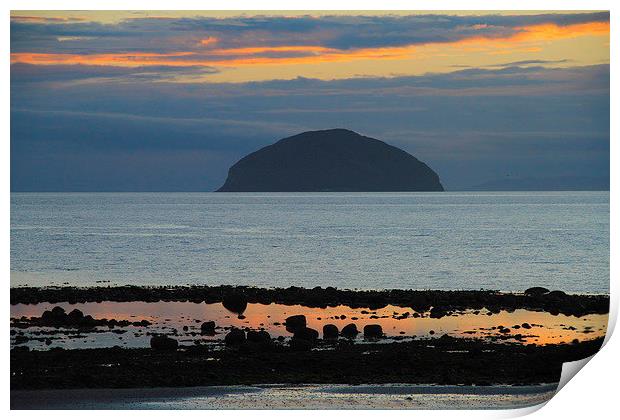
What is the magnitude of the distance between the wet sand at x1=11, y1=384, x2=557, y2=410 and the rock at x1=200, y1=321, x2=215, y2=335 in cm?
278

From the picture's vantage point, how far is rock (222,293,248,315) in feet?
45.5

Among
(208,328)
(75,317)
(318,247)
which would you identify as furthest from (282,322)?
(318,247)

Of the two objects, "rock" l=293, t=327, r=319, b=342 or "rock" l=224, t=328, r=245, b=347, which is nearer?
"rock" l=224, t=328, r=245, b=347

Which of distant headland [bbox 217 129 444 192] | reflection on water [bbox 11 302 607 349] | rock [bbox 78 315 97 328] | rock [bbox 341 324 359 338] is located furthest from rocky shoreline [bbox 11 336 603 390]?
distant headland [bbox 217 129 444 192]

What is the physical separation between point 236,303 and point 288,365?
4.52 m

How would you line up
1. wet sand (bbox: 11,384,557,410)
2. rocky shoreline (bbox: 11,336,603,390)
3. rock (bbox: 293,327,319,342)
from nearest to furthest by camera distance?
wet sand (bbox: 11,384,557,410) < rocky shoreline (bbox: 11,336,603,390) < rock (bbox: 293,327,319,342)

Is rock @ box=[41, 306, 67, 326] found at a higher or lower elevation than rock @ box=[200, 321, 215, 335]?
higher

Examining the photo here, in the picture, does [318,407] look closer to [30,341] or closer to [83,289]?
[30,341]

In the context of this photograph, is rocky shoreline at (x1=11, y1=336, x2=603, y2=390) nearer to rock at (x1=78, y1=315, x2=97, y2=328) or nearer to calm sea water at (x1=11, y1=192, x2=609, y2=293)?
rock at (x1=78, y1=315, x2=97, y2=328)

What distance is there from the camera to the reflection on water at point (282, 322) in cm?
1117

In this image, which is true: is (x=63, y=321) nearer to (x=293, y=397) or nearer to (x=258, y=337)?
(x=258, y=337)

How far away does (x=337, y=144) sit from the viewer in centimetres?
2627

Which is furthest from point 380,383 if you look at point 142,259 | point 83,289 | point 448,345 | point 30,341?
point 142,259

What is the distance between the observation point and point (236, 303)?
1412 cm
